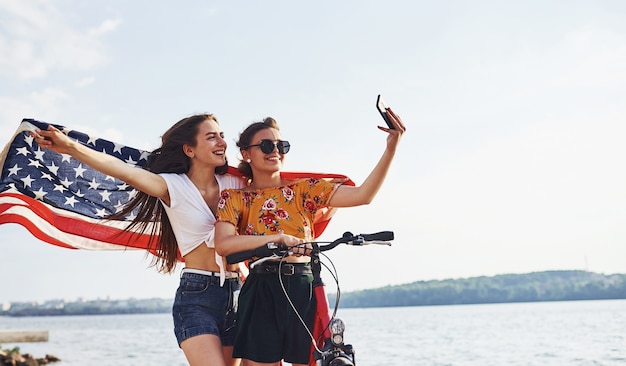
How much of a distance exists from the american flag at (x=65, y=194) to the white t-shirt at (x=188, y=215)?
3.14 feet

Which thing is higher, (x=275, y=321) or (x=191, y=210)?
(x=191, y=210)

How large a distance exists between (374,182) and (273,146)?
645 mm

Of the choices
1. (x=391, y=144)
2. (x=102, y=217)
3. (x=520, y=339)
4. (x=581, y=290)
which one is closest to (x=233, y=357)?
(x=391, y=144)

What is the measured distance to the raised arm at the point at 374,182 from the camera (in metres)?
4.30

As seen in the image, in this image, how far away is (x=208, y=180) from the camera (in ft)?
16.4

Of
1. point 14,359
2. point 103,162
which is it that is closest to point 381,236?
point 103,162

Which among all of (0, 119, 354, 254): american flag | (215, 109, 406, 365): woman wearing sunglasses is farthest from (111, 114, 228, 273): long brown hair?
(0, 119, 354, 254): american flag

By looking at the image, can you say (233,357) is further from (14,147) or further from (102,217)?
(14,147)

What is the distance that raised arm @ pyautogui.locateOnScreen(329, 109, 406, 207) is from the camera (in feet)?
14.1

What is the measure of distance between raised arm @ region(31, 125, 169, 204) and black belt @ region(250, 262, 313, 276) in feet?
2.84

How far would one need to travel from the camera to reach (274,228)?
4449 mm

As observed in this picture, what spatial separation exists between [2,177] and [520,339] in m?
38.0

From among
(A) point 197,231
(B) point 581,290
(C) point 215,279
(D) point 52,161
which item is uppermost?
(B) point 581,290

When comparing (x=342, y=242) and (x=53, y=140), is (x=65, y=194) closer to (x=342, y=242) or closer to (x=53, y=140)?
(x=53, y=140)
